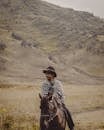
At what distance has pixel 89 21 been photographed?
141 feet

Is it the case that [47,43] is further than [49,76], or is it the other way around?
Answer: [47,43]

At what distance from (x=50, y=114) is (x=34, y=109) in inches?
287

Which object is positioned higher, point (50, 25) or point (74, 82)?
point (50, 25)

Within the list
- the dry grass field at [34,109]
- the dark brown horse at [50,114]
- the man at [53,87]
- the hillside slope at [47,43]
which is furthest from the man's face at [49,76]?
the hillside slope at [47,43]

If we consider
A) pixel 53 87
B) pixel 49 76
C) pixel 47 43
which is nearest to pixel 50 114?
pixel 53 87

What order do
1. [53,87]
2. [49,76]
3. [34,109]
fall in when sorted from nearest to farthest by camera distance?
[53,87] → [49,76] → [34,109]

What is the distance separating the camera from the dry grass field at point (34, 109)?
12375 millimetres

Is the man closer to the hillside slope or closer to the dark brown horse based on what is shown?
the dark brown horse

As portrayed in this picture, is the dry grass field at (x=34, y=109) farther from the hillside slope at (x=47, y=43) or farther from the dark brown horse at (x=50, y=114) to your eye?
the hillside slope at (x=47, y=43)

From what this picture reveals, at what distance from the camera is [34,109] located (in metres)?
15.6

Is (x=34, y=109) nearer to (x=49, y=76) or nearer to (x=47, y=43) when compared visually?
(x=49, y=76)

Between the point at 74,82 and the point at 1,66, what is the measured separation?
5618mm

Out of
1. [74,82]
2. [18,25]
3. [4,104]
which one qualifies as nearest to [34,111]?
[4,104]

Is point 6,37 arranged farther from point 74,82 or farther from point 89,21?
point 89,21
